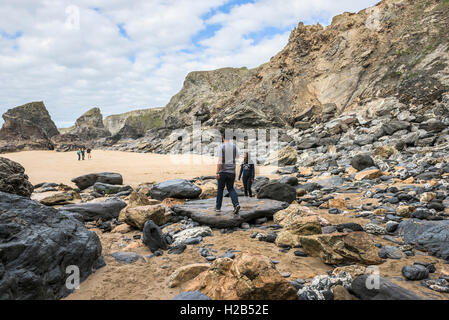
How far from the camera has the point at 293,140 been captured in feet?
93.2

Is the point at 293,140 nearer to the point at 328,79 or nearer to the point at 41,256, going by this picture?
the point at 328,79

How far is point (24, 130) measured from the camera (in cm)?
5778

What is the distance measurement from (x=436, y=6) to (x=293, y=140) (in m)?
23.1

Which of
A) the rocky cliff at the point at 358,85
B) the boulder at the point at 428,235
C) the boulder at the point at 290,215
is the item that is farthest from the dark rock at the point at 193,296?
the rocky cliff at the point at 358,85

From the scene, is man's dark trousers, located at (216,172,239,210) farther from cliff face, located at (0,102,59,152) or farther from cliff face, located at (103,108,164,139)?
cliff face, located at (103,108,164,139)

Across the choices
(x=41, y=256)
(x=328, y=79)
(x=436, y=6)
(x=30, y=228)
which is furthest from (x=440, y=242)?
(x=436, y=6)

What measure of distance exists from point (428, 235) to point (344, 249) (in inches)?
67.4

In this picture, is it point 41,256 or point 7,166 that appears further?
point 7,166

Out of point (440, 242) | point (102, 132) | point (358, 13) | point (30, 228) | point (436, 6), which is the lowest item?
point (440, 242)

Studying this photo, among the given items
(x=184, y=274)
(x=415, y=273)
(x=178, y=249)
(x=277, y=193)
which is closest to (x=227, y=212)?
(x=178, y=249)

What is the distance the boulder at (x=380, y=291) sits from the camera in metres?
2.78

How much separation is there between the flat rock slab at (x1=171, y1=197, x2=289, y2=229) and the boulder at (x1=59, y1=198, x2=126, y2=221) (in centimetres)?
162

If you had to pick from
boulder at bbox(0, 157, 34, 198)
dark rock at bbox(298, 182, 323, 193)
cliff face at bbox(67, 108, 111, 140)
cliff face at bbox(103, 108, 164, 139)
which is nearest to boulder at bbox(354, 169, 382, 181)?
dark rock at bbox(298, 182, 323, 193)
